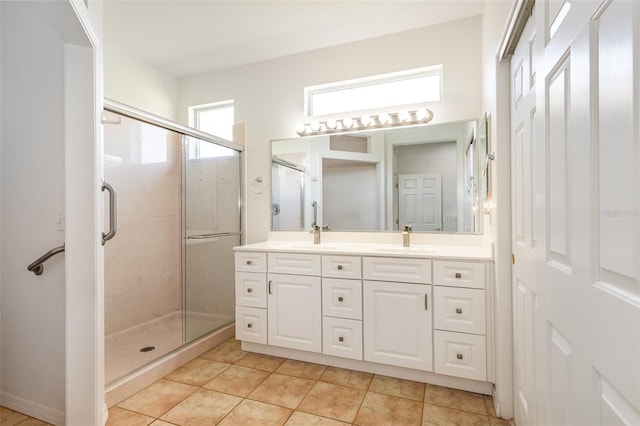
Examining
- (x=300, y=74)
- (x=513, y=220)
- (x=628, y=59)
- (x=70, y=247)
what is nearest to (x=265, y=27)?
(x=300, y=74)

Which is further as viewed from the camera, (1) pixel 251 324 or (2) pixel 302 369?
(1) pixel 251 324

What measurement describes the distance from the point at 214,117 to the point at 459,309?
10.2 feet

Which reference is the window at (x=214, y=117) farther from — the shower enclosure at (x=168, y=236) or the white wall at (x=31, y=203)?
the white wall at (x=31, y=203)

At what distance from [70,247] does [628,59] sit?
199cm

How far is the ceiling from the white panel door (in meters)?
1.61

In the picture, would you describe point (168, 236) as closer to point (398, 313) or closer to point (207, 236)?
point (207, 236)

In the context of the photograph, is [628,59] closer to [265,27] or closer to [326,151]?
[326,151]

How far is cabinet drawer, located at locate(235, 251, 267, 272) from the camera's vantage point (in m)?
2.45

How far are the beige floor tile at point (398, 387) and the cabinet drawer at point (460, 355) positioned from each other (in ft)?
0.60

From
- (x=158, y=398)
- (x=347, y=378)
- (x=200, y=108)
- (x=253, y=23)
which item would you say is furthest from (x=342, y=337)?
(x=200, y=108)

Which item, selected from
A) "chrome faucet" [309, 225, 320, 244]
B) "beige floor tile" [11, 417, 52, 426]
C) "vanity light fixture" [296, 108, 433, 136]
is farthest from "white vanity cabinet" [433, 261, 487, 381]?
"beige floor tile" [11, 417, 52, 426]

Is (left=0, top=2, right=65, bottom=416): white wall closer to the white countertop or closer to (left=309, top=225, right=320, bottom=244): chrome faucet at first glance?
the white countertop

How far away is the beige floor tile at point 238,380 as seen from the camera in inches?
78.3

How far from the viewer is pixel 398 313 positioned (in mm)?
2051
